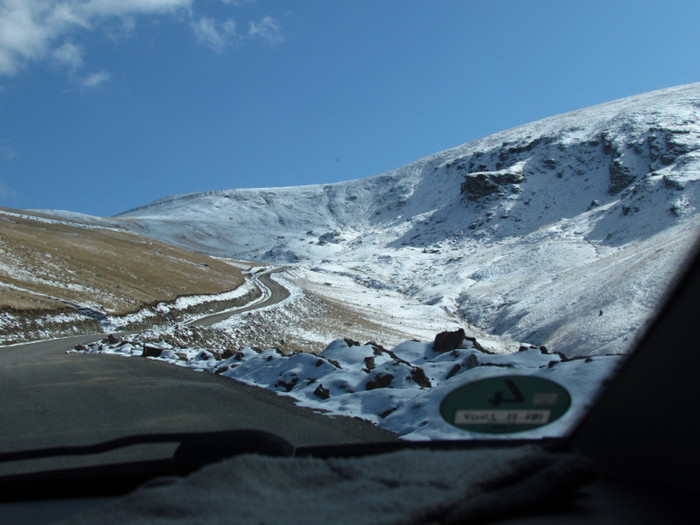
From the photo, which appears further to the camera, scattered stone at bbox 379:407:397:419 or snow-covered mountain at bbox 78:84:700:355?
snow-covered mountain at bbox 78:84:700:355

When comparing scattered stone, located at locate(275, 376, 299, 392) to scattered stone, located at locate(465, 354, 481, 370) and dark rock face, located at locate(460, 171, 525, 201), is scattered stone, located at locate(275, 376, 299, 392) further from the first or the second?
dark rock face, located at locate(460, 171, 525, 201)

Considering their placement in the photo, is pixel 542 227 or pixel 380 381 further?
pixel 542 227

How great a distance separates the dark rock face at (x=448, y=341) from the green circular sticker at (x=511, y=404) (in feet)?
44.8

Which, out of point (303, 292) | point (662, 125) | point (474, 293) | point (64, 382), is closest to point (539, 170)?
point (662, 125)

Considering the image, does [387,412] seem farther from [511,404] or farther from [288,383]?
[511,404]

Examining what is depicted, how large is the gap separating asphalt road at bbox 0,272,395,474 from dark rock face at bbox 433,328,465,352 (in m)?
6.34

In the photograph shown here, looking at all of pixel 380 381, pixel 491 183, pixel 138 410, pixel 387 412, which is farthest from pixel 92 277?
pixel 491 183

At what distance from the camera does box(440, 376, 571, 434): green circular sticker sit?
320 cm

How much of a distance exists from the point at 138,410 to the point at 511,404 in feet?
24.8

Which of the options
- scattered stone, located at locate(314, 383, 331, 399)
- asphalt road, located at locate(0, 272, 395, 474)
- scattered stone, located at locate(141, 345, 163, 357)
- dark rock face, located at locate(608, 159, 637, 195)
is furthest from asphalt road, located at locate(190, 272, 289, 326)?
dark rock face, located at locate(608, 159, 637, 195)

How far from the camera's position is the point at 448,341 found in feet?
55.5

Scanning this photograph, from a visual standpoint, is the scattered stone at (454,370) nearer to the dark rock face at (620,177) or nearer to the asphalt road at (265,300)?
the asphalt road at (265,300)

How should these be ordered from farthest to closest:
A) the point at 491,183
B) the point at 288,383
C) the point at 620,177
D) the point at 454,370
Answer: the point at 491,183, the point at 620,177, the point at 288,383, the point at 454,370

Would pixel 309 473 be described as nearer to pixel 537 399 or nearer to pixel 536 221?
pixel 537 399
